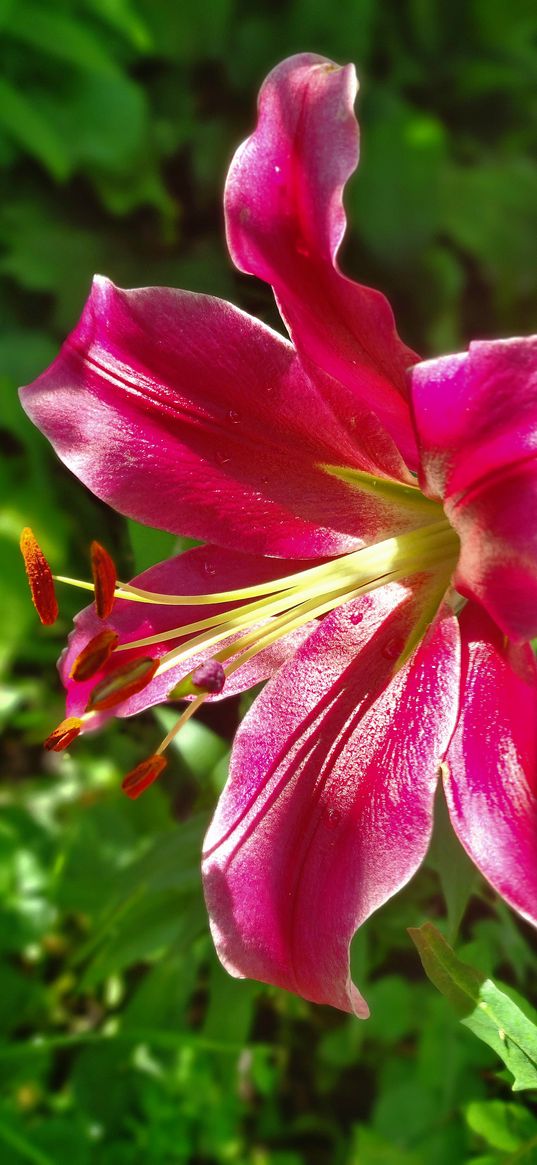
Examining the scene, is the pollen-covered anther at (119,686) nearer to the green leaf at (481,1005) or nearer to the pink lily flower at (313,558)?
the pink lily flower at (313,558)

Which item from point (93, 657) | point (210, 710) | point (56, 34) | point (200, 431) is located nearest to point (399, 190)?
point (56, 34)

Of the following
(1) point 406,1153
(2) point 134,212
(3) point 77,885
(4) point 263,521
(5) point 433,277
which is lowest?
(1) point 406,1153

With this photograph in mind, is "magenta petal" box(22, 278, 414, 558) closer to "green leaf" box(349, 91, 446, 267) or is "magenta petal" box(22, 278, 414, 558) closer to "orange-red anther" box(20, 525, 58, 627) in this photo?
"orange-red anther" box(20, 525, 58, 627)

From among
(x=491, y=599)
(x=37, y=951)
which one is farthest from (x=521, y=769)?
(x=37, y=951)

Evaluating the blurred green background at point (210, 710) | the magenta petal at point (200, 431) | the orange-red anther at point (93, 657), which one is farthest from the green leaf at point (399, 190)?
the orange-red anther at point (93, 657)

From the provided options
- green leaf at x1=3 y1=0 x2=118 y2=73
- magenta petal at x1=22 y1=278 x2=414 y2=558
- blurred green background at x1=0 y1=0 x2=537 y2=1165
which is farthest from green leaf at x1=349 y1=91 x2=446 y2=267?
magenta petal at x1=22 y1=278 x2=414 y2=558

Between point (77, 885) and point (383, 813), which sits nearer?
point (383, 813)

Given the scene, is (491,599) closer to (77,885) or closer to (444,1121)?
(444,1121)
